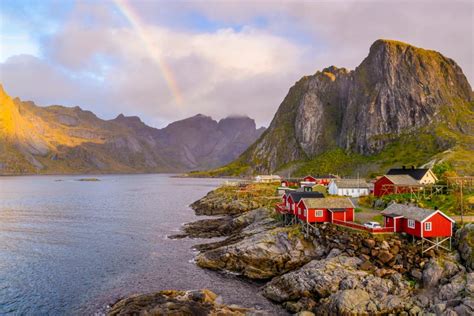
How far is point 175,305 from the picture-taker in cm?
3609

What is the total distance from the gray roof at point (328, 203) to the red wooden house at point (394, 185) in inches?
1105

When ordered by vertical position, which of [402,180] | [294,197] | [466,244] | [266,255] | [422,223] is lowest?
[266,255]

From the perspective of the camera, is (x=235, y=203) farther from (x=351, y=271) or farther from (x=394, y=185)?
(x=351, y=271)

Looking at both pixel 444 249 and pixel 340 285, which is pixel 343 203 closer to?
pixel 444 249

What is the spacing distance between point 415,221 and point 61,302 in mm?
43154

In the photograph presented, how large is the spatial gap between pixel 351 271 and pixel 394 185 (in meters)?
45.0

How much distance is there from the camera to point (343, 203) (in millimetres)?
57188

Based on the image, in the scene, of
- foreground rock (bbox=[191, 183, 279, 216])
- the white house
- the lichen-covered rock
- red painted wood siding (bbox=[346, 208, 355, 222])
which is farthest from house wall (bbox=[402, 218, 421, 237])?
the white house

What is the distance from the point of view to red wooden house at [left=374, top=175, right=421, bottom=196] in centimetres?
8011

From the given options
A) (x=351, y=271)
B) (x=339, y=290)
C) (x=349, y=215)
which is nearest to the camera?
(x=339, y=290)

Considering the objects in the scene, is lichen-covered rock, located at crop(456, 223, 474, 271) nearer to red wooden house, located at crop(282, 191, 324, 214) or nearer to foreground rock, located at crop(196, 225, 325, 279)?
foreground rock, located at crop(196, 225, 325, 279)

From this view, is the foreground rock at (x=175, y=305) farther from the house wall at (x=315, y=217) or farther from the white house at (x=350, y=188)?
the white house at (x=350, y=188)

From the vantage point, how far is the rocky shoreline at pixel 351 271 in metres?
35.2

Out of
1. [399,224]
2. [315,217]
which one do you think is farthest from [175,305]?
[399,224]
